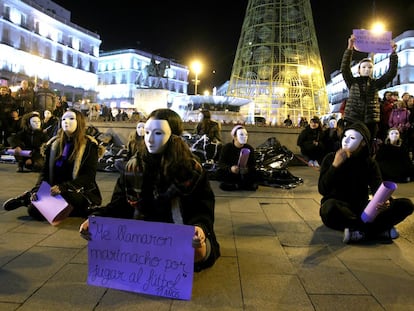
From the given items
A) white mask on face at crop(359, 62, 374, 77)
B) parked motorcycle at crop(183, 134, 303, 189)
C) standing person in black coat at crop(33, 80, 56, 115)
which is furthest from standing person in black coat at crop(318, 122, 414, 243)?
standing person in black coat at crop(33, 80, 56, 115)

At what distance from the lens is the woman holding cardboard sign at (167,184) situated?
9.68ft

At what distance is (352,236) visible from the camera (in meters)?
3.91

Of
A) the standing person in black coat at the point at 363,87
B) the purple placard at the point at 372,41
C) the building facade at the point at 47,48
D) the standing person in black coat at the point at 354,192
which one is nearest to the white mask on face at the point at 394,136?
the standing person in black coat at the point at 363,87

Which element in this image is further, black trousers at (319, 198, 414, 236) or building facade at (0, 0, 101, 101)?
building facade at (0, 0, 101, 101)

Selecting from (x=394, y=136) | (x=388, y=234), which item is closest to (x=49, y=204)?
(x=388, y=234)

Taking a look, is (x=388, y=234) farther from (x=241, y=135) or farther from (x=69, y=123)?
(x=69, y=123)

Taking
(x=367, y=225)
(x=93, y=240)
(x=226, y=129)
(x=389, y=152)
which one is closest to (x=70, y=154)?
(x=93, y=240)

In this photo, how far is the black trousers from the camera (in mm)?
3920

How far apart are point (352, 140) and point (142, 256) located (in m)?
2.52

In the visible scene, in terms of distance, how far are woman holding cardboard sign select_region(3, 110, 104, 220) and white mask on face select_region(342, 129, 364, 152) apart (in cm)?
289

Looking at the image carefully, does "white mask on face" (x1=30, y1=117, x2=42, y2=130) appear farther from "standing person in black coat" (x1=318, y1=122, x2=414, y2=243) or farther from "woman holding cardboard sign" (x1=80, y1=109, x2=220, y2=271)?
"standing person in black coat" (x1=318, y1=122, x2=414, y2=243)

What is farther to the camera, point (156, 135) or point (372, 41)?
point (372, 41)

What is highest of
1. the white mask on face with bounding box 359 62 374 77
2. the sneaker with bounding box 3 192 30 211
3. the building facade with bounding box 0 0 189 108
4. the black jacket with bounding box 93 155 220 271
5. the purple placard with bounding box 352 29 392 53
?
the building facade with bounding box 0 0 189 108

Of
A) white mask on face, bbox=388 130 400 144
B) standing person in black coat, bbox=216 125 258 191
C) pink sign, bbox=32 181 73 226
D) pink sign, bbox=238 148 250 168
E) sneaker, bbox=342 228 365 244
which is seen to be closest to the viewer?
sneaker, bbox=342 228 365 244
